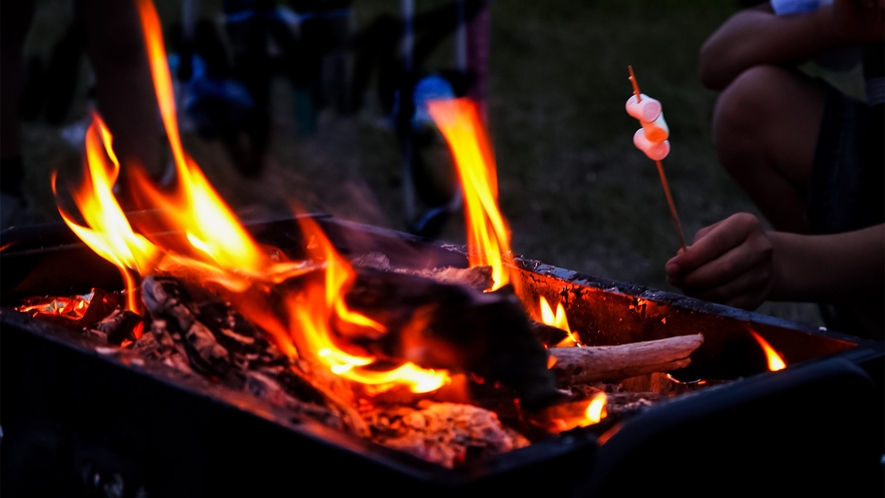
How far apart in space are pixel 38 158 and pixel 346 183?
1661mm

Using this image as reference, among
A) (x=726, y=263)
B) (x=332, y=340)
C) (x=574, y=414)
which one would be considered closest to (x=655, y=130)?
(x=726, y=263)

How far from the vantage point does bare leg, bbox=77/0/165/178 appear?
121 inches

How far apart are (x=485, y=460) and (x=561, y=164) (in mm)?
4094

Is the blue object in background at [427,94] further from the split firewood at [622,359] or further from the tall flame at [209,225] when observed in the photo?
the split firewood at [622,359]

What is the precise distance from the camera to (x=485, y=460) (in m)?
0.90

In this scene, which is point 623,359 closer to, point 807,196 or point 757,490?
point 757,490

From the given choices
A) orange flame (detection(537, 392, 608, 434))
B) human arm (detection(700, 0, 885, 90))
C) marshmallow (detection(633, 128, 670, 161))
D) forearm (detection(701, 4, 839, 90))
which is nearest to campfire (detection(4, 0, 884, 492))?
orange flame (detection(537, 392, 608, 434))

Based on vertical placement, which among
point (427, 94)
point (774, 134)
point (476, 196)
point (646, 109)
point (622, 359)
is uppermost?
point (427, 94)

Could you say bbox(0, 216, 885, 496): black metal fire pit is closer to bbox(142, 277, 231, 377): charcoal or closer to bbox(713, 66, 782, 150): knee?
bbox(142, 277, 231, 377): charcoal

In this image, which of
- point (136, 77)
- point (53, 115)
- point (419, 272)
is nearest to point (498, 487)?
point (419, 272)

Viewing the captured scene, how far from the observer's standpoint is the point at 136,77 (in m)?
3.13

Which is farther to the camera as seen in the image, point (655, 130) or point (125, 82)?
point (125, 82)

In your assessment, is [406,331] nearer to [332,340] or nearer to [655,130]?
[332,340]

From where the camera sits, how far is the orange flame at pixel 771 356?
50.6 inches
